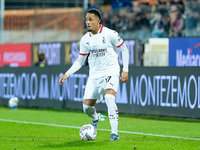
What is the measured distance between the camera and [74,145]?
9.21 meters

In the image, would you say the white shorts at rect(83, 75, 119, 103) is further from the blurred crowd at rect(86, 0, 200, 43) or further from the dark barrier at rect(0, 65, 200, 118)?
the blurred crowd at rect(86, 0, 200, 43)

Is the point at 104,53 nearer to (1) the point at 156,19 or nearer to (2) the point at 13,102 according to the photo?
(2) the point at 13,102

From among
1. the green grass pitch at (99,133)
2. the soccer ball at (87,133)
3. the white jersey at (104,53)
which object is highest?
the white jersey at (104,53)

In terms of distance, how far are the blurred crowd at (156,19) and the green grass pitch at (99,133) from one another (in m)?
4.80

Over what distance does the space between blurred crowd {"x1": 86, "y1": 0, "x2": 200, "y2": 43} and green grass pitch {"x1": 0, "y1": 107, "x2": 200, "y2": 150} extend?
480 cm

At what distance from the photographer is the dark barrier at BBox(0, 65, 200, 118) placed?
14492 mm

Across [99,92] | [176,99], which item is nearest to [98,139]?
[99,92]

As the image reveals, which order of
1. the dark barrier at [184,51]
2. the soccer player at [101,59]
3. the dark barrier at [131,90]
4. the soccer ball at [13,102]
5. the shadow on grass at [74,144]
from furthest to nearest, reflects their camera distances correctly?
1. the soccer ball at [13,102]
2. the dark barrier at [184,51]
3. the dark barrier at [131,90]
4. the soccer player at [101,59]
5. the shadow on grass at [74,144]

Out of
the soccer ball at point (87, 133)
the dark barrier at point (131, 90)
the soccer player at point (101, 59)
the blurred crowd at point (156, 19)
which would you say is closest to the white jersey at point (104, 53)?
the soccer player at point (101, 59)

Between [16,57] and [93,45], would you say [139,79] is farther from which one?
[16,57]

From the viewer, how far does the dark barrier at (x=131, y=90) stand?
14.5m

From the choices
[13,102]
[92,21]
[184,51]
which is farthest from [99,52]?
[13,102]

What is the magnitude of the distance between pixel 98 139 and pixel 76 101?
7.91m

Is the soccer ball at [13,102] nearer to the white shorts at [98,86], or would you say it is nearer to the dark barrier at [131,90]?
the dark barrier at [131,90]
